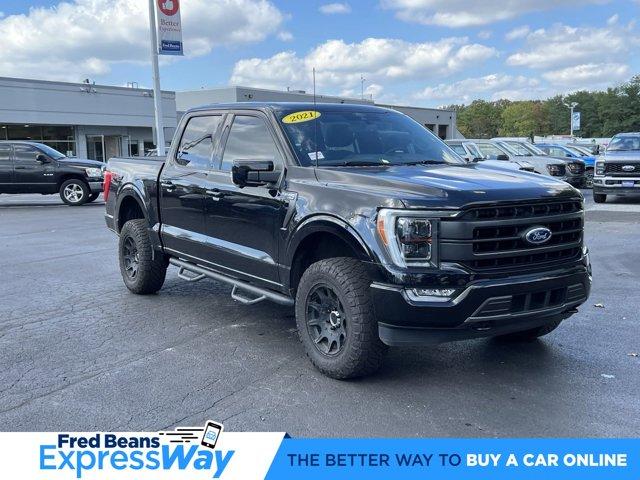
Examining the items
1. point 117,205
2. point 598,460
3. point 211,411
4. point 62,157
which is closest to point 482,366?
point 598,460

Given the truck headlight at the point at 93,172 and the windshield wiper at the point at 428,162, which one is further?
the truck headlight at the point at 93,172

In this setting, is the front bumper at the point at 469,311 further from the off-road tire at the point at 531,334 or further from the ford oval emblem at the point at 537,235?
the off-road tire at the point at 531,334

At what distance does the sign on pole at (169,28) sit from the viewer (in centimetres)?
1931

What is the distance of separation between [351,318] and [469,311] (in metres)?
0.76

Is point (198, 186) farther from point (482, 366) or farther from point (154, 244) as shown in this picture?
point (482, 366)

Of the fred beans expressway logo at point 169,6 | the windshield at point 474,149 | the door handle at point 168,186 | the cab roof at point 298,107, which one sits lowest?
the door handle at point 168,186

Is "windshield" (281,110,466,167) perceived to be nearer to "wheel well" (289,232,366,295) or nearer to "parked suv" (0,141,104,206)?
"wheel well" (289,232,366,295)

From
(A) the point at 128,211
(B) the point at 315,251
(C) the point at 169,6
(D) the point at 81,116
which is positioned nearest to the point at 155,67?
(C) the point at 169,6

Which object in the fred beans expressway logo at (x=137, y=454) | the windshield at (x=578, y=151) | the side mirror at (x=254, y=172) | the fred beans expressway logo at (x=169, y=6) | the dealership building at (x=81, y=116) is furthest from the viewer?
the dealership building at (x=81, y=116)

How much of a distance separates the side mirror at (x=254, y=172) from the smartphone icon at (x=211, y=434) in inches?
74.7

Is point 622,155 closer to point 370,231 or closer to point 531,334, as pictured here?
point 531,334

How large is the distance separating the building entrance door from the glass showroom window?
3.29ft

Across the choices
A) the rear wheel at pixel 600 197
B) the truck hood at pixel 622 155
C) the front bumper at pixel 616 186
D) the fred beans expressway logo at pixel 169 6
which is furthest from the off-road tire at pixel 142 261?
the fred beans expressway logo at pixel 169 6

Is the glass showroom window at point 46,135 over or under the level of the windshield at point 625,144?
over
